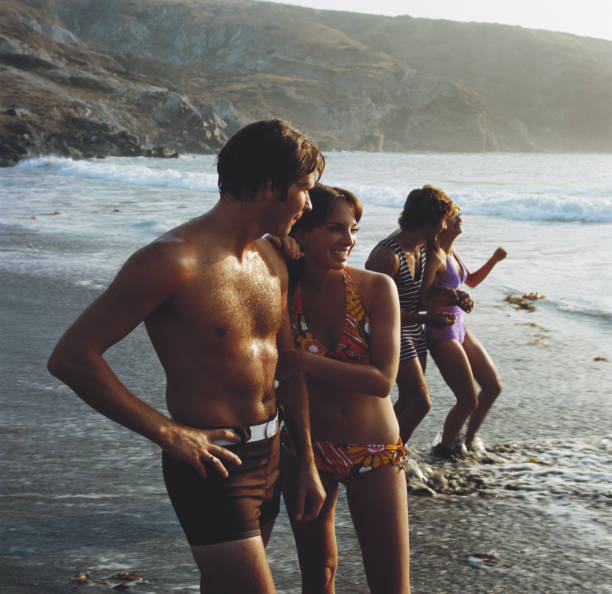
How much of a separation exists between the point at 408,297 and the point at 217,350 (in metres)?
2.39

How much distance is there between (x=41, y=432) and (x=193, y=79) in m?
140

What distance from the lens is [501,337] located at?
7246 millimetres

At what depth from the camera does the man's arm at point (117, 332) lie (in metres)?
1.77

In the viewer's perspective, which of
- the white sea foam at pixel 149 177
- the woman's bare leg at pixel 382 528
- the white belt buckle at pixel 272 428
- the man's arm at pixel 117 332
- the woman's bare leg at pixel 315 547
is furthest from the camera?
the white sea foam at pixel 149 177

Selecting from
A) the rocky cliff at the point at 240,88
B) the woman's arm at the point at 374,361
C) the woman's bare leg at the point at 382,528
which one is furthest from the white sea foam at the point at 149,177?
the woman's bare leg at the point at 382,528

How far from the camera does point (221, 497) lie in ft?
6.32

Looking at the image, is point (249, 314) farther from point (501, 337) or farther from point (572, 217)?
point (572, 217)

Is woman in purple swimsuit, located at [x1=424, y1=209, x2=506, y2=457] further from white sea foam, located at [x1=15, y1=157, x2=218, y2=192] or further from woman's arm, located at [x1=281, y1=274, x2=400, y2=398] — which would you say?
white sea foam, located at [x1=15, y1=157, x2=218, y2=192]

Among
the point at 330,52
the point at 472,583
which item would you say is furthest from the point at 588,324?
the point at 330,52

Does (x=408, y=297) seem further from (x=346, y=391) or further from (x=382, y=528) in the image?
(x=382, y=528)

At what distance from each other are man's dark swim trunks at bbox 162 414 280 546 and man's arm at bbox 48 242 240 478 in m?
0.18

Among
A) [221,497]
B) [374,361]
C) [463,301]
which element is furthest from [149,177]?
[221,497]

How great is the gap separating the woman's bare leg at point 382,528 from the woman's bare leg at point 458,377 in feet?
6.85

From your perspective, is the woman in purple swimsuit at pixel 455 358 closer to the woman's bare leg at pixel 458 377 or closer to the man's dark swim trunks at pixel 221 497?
the woman's bare leg at pixel 458 377
